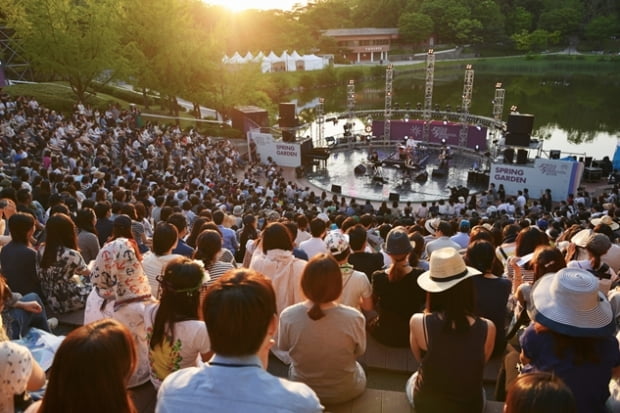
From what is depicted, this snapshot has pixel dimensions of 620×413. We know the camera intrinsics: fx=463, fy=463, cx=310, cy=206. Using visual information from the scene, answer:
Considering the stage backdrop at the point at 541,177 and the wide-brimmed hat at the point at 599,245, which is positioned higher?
the wide-brimmed hat at the point at 599,245

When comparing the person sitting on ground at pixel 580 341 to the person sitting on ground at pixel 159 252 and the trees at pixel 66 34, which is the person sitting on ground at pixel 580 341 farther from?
the trees at pixel 66 34

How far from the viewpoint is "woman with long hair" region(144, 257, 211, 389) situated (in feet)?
8.91

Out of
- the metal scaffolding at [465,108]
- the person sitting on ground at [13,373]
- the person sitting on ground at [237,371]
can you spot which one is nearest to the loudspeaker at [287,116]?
the metal scaffolding at [465,108]

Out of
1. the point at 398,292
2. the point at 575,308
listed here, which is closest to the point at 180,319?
the point at 398,292

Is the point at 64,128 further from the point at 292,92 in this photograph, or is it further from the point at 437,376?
the point at 292,92

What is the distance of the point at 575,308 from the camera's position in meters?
2.54

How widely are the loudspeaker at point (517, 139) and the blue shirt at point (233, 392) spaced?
65.0 ft

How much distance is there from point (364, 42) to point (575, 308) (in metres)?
73.3

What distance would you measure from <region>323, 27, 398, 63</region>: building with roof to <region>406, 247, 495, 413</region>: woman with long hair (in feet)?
230

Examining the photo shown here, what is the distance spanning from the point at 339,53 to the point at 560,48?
33195 mm

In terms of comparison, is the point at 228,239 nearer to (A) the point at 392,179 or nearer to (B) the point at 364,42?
(A) the point at 392,179

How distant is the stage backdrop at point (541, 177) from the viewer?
17.9m

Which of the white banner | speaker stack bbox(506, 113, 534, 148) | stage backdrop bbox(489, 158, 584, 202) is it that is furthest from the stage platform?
speaker stack bbox(506, 113, 534, 148)

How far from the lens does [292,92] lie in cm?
5250
